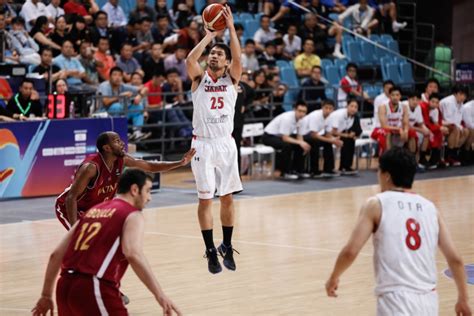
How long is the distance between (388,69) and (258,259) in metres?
12.2

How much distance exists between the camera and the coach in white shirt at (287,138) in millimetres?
17953

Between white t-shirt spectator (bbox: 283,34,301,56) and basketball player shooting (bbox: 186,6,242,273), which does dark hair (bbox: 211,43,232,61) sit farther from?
white t-shirt spectator (bbox: 283,34,301,56)

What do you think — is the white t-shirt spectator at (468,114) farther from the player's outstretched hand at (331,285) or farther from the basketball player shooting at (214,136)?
the player's outstretched hand at (331,285)

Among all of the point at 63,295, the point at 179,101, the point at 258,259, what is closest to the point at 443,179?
the point at 179,101

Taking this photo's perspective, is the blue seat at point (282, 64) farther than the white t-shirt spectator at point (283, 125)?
Yes

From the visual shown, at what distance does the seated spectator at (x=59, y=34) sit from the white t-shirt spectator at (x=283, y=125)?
369 cm

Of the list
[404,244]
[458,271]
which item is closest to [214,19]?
[404,244]

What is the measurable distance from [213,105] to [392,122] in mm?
9329

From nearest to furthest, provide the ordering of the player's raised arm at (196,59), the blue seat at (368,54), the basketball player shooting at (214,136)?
the player's raised arm at (196,59) < the basketball player shooting at (214,136) < the blue seat at (368,54)

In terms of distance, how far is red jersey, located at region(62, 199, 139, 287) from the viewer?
6.08 meters

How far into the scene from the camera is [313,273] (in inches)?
425

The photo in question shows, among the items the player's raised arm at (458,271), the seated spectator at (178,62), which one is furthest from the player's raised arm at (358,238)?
the seated spectator at (178,62)

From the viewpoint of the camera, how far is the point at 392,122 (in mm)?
19234

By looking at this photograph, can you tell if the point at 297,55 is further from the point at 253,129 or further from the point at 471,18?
the point at 471,18
